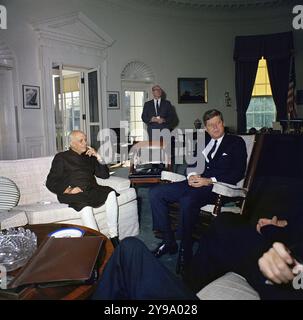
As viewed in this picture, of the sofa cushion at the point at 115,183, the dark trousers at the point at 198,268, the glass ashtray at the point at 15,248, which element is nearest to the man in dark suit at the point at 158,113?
the sofa cushion at the point at 115,183

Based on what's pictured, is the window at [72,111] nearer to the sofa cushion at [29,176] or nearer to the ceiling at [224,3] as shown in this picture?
the ceiling at [224,3]

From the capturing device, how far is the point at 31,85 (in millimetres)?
6125

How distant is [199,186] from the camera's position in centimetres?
290

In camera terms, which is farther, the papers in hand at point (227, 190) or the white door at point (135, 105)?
the white door at point (135, 105)

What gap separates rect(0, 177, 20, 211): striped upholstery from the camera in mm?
2754

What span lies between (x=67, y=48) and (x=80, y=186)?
4.60m

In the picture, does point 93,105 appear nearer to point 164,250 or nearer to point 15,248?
point 164,250

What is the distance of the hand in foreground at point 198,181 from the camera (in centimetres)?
285

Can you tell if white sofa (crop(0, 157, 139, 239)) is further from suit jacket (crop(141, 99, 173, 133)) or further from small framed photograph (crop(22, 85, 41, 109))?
suit jacket (crop(141, 99, 173, 133))

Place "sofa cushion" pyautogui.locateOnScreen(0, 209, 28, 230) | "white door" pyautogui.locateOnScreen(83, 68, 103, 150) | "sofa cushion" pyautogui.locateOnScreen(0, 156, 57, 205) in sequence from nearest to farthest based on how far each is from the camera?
1. "sofa cushion" pyautogui.locateOnScreen(0, 209, 28, 230)
2. "sofa cushion" pyautogui.locateOnScreen(0, 156, 57, 205)
3. "white door" pyautogui.locateOnScreen(83, 68, 103, 150)

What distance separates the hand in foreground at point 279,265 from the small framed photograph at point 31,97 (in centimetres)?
579

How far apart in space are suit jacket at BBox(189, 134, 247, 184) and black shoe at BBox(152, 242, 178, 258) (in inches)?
29.6

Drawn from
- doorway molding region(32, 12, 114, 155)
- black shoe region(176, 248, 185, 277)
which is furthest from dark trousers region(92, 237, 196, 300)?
doorway molding region(32, 12, 114, 155)
